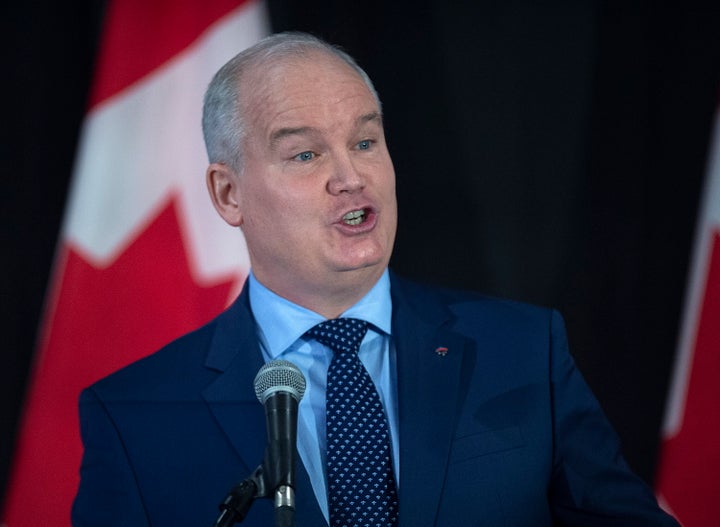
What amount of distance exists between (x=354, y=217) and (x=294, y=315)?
264 mm

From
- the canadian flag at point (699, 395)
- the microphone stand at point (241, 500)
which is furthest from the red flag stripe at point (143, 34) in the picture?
the microphone stand at point (241, 500)

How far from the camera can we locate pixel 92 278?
290 cm

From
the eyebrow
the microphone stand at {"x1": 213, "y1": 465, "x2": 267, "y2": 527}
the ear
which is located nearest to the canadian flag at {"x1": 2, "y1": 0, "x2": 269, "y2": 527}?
the ear

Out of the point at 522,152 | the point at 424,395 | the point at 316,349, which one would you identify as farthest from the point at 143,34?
the point at 424,395

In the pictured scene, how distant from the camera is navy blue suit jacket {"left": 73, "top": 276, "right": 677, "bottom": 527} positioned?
6.32ft

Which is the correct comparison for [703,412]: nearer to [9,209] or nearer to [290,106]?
[290,106]

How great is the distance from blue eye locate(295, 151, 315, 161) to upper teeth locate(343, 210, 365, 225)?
158mm

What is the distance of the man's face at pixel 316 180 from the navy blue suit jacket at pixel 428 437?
0.19m

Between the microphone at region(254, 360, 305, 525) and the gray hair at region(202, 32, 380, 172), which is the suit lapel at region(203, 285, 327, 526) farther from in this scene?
the microphone at region(254, 360, 305, 525)

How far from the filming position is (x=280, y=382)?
54.8 inches

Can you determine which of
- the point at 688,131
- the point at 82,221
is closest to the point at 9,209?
the point at 82,221

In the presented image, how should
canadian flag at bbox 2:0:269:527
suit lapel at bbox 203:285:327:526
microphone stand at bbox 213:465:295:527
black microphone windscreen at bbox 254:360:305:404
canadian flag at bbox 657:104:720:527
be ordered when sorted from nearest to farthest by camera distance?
1. microphone stand at bbox 213:465:295:527
2. black microphone windscreen at bbox 254:360:305:404
3. suit lapel at bbox 203:285:327:526
4. canadian flag at bbox 657:104:720:527
5. canadian flag at bbox 2:0:269:527

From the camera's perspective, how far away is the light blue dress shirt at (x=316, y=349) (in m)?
2.03

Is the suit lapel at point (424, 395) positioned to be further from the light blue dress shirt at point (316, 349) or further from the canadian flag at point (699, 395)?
the canadian flag at point (699, 395)
